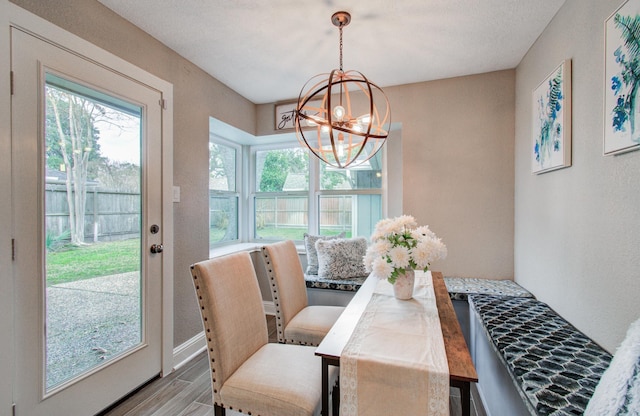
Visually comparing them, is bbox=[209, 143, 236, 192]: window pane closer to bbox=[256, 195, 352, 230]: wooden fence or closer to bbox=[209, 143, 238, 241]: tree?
bbox=[209, 143, 238, 241]: tree

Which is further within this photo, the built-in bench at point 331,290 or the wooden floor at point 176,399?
the built-in bench at point 331,290

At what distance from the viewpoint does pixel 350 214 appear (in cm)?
345

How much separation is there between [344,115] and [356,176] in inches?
58.7

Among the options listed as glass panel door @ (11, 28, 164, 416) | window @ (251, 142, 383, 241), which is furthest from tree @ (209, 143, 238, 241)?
glass panel door @ (11, 28, 164, 416)

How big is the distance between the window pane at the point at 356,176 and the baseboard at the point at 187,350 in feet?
6.74

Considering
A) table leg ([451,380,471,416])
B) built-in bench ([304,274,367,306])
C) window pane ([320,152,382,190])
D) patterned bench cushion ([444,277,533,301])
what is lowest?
built-in bench ([304,274,367,306])

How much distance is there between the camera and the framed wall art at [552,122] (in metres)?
1.65

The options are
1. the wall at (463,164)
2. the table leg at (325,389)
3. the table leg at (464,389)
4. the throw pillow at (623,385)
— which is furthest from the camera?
the wall at (463,164)

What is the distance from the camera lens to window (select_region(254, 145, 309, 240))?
144 inches

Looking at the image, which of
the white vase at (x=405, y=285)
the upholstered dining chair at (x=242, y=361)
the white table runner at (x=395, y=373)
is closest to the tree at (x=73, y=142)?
the upholstered dining chair at (x=242, y=361)

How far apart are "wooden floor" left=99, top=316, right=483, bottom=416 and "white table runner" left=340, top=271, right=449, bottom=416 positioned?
1.07 m

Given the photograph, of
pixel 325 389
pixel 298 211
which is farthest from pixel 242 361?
pixel 298 211

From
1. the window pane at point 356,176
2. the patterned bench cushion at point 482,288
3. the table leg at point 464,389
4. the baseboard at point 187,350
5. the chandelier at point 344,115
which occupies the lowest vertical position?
the baseboard at point 187,350

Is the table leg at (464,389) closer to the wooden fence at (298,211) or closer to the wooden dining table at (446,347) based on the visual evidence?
the wooden dining table at (446,347)
